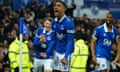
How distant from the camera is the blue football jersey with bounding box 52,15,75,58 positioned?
38.3 feet

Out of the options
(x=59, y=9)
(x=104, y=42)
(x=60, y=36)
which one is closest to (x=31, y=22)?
(x=104, y=42)

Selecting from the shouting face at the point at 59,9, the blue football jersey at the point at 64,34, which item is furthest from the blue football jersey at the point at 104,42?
the shouting face at the point at 59,9

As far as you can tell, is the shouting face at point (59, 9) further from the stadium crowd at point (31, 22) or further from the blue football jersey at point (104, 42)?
the stadium crowd at point (31, 22)

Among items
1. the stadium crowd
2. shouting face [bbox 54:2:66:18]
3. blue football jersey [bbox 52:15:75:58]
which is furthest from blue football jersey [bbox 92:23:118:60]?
the stadium crowd

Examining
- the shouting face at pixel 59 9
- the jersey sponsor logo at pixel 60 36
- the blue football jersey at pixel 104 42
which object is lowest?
the blue football jersey at pixel 104 42

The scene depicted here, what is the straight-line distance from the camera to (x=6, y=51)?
16375mm

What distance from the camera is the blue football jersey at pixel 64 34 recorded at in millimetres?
11688

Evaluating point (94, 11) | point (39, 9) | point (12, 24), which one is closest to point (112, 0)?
point (94, 11)

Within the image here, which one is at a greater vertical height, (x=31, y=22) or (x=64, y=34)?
(x=31, y=22)

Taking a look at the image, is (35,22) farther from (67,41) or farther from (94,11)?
(67,41)

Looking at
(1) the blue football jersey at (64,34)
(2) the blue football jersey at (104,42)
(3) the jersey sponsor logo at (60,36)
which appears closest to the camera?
(1) the blue football jersey at (64,34)

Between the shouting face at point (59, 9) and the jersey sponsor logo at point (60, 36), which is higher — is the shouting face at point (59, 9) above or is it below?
above

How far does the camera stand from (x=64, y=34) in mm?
11891

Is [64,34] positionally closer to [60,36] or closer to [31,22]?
[60,36]
